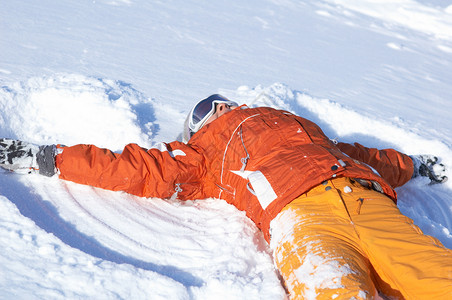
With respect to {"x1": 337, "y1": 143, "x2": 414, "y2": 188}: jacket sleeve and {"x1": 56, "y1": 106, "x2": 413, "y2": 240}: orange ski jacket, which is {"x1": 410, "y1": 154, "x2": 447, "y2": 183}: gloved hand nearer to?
{"x1": 337, "y1": 143, "x2": 414, "y2": 188}: jacket sleeve

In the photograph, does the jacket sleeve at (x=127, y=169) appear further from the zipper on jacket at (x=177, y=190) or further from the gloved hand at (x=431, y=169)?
the gloved hand at (x=431, y=169)

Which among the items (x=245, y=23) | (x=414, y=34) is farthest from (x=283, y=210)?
(x=414, y=34)

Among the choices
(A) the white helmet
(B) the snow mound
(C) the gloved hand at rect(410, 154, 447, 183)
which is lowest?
(B) the snow mound

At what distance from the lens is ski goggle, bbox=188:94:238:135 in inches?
140

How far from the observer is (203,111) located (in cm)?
359

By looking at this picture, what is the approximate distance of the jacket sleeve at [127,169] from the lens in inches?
114

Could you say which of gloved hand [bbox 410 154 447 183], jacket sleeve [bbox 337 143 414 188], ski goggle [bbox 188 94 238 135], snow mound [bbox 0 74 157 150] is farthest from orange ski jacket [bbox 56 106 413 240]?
gloved hand [bbox 410 154 447 183]

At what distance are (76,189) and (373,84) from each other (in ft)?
18.2

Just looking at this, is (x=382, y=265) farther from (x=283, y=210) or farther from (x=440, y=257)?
(x=283, y=210)

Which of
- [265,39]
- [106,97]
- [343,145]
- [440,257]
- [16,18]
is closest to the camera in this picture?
[440,257]

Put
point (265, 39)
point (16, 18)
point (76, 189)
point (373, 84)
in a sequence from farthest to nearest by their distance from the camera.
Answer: point (265, 39) → point (373, 84) → point (16, 18) → point (76, 189)

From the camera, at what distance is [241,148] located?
9.92 feet

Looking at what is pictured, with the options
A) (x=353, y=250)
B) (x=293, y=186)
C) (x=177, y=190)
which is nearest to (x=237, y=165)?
(x=177, y=190)

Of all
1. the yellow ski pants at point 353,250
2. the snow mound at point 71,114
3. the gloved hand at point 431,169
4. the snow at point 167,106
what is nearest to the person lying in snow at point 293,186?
the yellow ski pants at point 353,250
